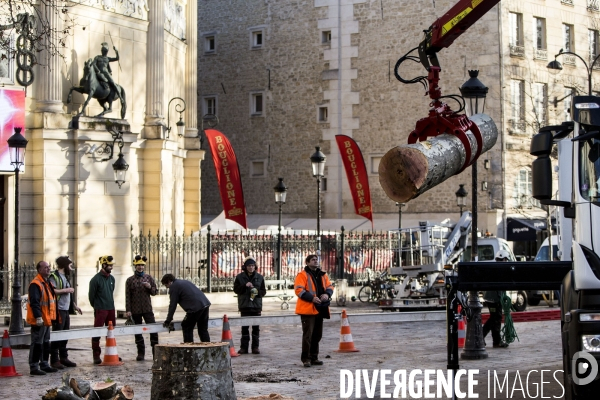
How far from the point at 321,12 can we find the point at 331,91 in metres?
3.33

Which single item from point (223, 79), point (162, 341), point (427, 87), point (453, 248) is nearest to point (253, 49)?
point (223, 79)

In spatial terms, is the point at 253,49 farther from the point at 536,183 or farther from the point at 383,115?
the point at 536,183

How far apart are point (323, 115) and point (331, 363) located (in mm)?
30619

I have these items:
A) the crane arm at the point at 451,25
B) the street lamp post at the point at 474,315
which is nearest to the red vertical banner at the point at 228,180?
the street lamp post at the point at 474,315

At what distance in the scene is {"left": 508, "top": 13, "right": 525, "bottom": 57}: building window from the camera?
4569 centimetres

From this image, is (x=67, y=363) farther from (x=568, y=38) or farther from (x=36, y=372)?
(x=568, y=38)

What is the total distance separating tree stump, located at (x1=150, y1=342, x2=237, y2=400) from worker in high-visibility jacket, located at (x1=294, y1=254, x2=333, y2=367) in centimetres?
597

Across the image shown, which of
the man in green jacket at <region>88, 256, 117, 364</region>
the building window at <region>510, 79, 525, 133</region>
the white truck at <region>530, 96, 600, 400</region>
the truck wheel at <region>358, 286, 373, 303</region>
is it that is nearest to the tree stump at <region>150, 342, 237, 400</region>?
the white truck at <region>530, 96, 600, 400</region>

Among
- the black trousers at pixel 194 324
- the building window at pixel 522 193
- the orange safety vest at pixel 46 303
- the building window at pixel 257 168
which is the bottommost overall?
the black trousers at pixel 194 324

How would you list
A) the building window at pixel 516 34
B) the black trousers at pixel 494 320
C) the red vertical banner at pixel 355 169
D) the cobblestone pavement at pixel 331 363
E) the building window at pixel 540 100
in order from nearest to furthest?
the cobblestone pavement at pixel 331 363 → the black trousers at pixel 494 320 → the red vertical banner at pixel 355 169 → the building window at pixel 516 34 → the building window at pixel 540 100

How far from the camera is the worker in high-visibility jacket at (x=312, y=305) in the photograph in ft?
55.8

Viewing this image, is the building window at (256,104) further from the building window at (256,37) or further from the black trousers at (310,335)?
the black trousers at (310,335)

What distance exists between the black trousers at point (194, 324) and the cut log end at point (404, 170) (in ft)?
22.0

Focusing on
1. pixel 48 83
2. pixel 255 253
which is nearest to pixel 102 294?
pixel 48 83
